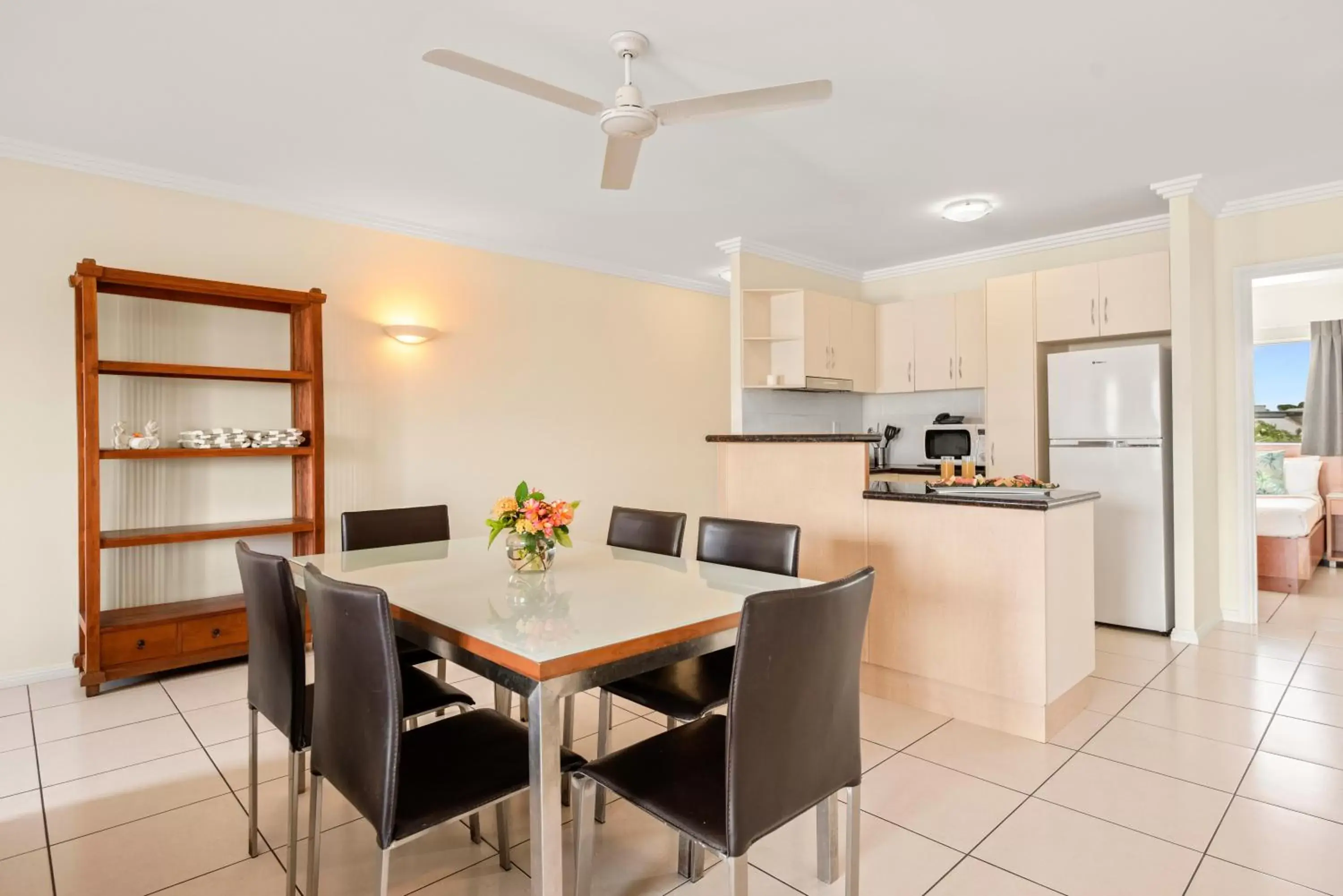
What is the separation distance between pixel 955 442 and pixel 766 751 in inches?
171

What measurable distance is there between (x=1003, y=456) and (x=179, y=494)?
16.2 ft

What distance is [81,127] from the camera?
3.05m

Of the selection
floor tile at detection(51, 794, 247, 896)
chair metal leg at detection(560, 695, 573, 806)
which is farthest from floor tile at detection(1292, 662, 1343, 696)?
floor tile at detection(51, 794, 247, 896)

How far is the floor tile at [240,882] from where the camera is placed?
5.90 ft

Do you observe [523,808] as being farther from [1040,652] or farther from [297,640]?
[1040,652]

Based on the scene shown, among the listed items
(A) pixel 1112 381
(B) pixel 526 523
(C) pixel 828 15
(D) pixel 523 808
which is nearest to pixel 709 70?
(C) pixel 828 15

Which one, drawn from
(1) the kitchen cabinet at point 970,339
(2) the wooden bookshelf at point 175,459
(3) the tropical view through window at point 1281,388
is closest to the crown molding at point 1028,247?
(1) the kitchen cabinet at point 970,339

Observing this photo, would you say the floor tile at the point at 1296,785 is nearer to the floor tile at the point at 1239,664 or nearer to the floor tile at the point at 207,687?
the floor tile at the point at 1239,664

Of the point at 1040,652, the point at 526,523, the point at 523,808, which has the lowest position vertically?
the point at 523,808

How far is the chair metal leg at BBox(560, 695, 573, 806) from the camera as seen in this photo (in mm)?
2248

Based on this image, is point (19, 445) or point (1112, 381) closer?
point (19, 445)

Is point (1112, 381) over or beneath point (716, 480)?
over

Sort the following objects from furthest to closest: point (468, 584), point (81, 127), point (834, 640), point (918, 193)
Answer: point (918, 193) < point (81, 127) < point (468, 584) < point (834, 640)

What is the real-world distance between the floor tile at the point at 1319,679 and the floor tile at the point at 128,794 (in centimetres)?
440
